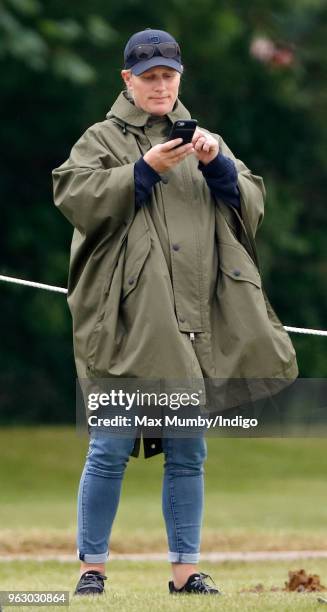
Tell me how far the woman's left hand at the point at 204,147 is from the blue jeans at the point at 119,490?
34.8 inches

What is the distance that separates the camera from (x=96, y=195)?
5.60 meters

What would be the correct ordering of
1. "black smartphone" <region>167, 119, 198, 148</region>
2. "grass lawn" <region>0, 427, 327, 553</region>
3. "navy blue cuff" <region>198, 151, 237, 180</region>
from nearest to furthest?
1. "black smartphone" <region>167, 119, 198, 148</region>
2. "navy blue cuff" <region>198, 151, 237, 180</region>
3. "grass lawn" <region>0, 427, 327, 553</region>

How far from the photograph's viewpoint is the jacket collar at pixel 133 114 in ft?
19.0

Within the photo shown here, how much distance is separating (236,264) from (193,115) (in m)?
14.5

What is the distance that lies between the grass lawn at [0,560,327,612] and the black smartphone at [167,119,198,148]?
1.40m

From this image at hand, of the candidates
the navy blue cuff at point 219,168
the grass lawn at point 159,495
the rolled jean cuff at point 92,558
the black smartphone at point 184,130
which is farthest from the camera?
the grass lawn at point 159,495

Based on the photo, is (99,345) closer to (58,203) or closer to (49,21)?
(58,203)

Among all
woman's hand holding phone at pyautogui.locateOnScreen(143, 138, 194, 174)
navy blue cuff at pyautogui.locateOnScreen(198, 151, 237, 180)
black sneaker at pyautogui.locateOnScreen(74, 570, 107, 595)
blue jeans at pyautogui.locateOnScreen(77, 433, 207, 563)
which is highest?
woman's hand holding phone at pyautogui.locateOnScreen(143, 138, 194, 174)

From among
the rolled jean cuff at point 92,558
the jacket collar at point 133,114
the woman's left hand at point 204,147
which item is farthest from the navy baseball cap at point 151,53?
the rolled jean cuff at point 92,558

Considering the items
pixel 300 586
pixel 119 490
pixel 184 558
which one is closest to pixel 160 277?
pixel 119 490

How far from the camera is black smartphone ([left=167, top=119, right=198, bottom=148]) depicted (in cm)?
554

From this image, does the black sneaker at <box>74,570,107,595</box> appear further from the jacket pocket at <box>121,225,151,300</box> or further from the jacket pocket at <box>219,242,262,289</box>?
the jacket pocket at <box>219,242,262,289</box>

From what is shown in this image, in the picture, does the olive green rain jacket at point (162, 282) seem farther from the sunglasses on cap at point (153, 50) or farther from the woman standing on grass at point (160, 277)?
the sunglasses on cap at point (153, 50)

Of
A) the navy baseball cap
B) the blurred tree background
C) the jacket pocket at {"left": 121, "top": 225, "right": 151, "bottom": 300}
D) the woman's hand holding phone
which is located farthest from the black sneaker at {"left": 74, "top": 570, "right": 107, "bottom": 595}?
the blurred tree background
